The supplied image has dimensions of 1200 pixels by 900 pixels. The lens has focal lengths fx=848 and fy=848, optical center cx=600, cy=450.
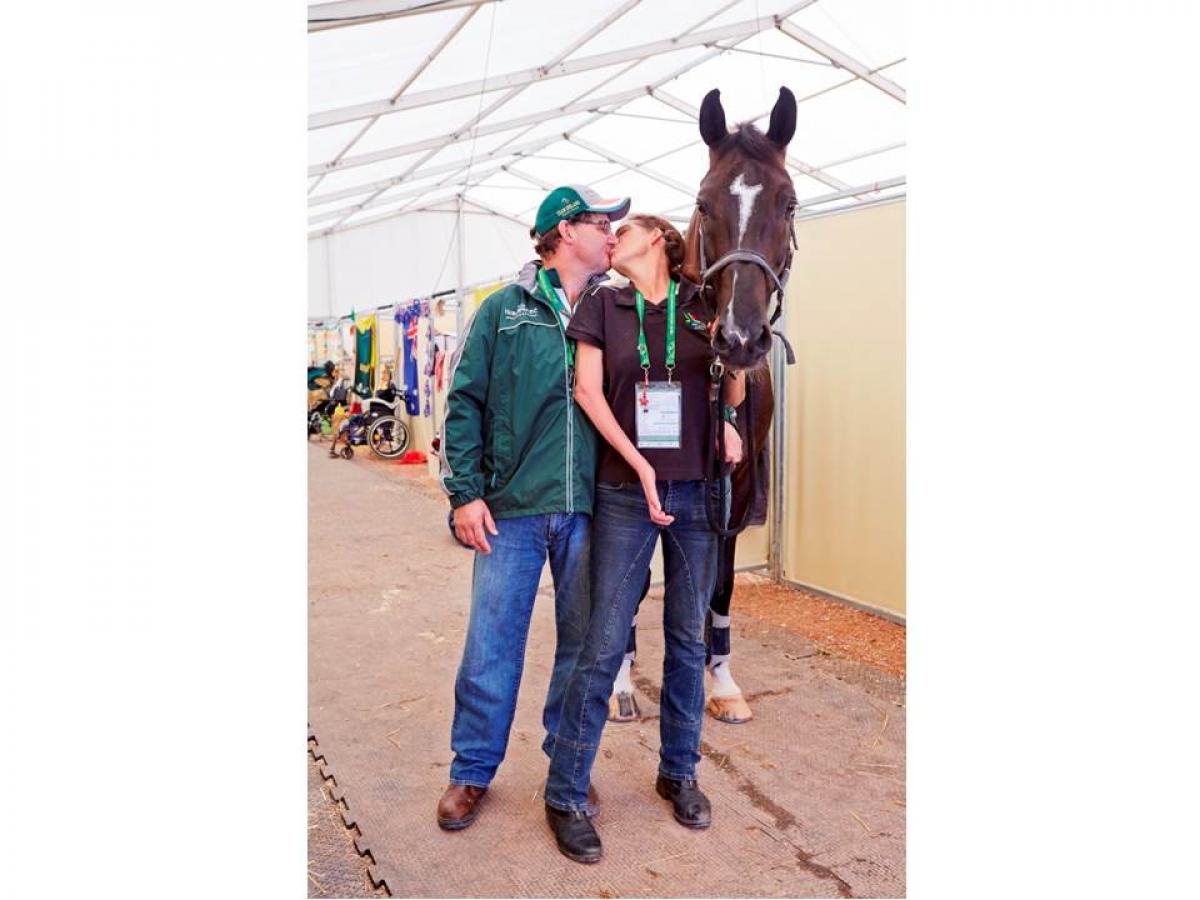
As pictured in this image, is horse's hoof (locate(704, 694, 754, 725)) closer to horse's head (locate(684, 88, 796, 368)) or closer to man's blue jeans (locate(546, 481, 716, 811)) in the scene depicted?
man's blue jeans (locate(546, 481, 716, 811))

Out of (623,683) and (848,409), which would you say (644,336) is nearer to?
(623,683)

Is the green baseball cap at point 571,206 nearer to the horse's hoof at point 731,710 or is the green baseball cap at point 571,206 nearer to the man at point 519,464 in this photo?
the man at point 519,464

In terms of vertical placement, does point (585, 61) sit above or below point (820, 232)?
above

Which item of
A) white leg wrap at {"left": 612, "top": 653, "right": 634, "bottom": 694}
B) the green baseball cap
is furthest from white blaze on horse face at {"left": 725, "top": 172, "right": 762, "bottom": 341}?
white leg wrap at {"left": 612, "top": 653, "right": 634, "bottom": 694}

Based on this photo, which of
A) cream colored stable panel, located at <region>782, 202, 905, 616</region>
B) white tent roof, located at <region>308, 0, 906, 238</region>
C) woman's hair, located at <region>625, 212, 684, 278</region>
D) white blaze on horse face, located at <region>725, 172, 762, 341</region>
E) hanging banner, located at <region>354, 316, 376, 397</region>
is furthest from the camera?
hanging banner, located at <region>354, 316, 376, 397</region>

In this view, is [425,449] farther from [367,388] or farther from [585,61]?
[585,61]

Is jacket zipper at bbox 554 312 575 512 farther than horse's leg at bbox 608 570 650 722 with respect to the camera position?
No

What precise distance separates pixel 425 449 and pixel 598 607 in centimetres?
755

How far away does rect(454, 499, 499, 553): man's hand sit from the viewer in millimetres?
1802

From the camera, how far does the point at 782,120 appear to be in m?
1.76

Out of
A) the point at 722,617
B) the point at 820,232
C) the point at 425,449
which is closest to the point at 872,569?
the point at 722,617

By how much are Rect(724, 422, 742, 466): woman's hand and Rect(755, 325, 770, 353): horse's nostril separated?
186mm

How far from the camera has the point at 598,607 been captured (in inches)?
69.4
